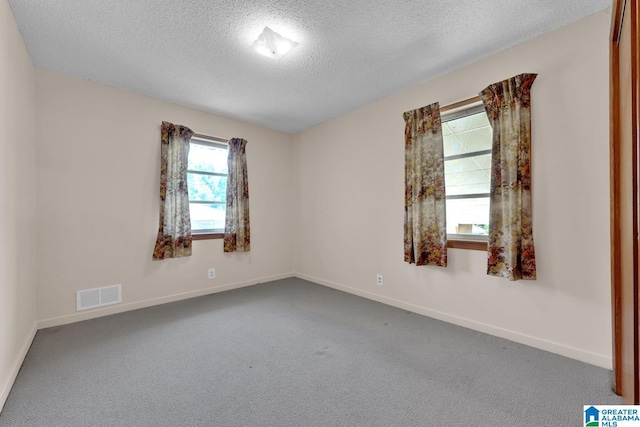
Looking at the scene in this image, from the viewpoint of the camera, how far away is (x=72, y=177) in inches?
110

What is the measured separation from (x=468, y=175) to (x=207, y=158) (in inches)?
127

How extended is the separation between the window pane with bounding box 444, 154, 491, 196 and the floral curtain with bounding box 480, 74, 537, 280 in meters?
0.23

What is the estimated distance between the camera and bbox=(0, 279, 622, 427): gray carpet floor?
1479 mm

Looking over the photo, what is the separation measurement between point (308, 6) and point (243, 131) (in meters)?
2.51

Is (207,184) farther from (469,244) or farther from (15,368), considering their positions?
(469,244)

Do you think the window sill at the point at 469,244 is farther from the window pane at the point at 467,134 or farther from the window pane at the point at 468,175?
the window pane at the point at 467,134

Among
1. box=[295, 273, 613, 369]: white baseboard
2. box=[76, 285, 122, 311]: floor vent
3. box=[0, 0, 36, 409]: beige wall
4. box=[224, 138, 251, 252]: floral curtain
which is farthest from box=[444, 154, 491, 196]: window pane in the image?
box=[76, 285, 122, 311]: floor vent

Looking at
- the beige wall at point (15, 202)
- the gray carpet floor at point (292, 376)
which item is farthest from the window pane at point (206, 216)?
the beige wall at point (15, 202)

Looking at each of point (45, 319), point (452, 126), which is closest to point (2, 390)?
point (45, 319)

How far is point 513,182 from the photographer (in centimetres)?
224

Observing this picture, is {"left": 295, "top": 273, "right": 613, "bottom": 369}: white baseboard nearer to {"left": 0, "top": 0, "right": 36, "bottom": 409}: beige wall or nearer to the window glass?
the window glass

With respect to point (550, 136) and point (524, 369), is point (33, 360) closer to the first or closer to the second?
point (524, 369)

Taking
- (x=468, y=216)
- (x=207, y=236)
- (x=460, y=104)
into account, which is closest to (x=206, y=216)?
(x=207, y=236)

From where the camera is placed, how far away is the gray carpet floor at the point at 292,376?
148 centimetres
